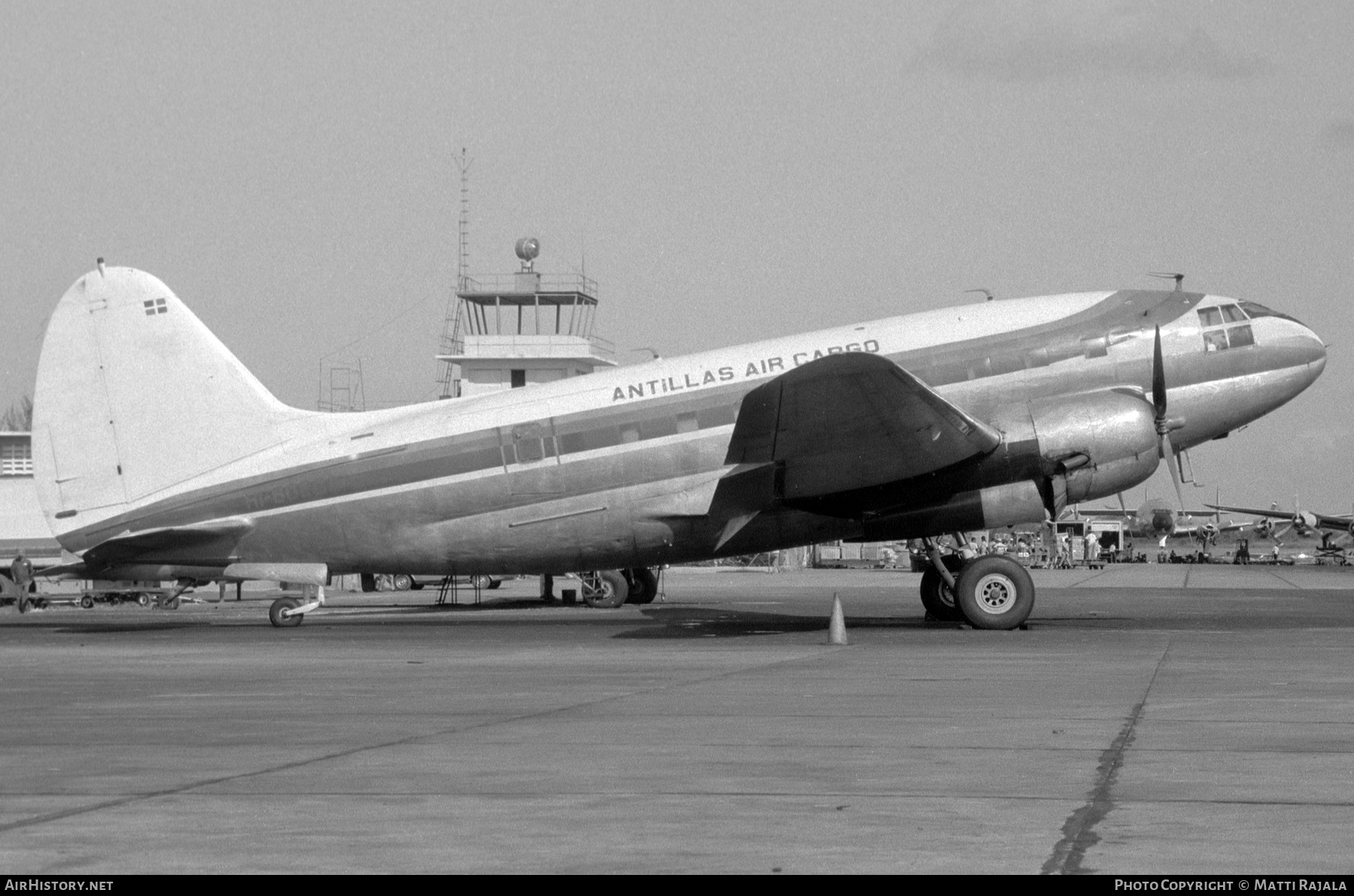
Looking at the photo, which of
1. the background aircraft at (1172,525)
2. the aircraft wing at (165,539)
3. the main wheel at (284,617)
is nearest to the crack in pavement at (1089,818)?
the aircraft wing at (165,539)

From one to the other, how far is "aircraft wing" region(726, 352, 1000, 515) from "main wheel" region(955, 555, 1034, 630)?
6.29ft

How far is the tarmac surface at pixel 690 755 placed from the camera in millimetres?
7512

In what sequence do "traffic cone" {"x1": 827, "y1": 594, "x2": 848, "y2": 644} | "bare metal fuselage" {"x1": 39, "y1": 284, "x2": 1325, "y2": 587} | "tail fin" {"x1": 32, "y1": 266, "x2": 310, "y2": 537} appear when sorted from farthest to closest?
"tail fin" {"x1": 32, "y1": 266, "x2": 310, "y2": 537}, "bare metal fuselage" {"x1": 39, "y1": 284, "x2": 1325, "y2": 587}, "traffic cone" {"x1": 827, "y1": 594, "x2": 848, "y2": 644}

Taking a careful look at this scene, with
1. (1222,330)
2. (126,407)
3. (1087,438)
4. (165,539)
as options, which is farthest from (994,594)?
(126,407)

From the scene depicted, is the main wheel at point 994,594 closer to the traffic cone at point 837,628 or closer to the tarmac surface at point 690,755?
the tarmac surface at point 690,755

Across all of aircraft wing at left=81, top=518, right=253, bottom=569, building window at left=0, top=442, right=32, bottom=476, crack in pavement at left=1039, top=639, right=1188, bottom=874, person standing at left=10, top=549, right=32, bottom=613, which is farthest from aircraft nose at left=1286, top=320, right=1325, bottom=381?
building window at left=0, top=442, right=32, bottom=476

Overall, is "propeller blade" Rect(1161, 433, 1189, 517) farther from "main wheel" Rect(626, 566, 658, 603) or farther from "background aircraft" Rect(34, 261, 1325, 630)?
"main wheel" Rect(626, 566, 658, 603)

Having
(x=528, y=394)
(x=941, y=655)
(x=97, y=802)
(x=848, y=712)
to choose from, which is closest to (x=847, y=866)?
(x=97, y=802)

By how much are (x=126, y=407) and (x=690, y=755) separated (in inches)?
796

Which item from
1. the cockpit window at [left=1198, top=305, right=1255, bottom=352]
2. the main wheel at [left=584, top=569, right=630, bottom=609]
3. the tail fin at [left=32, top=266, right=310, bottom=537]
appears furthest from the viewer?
the main wheel at [left=584, top=569, right=630, bottom=609]

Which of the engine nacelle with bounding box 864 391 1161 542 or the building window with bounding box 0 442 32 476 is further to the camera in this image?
the building window with bounding box 0 442 32 476

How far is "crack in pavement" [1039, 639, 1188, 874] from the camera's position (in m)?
7.06
